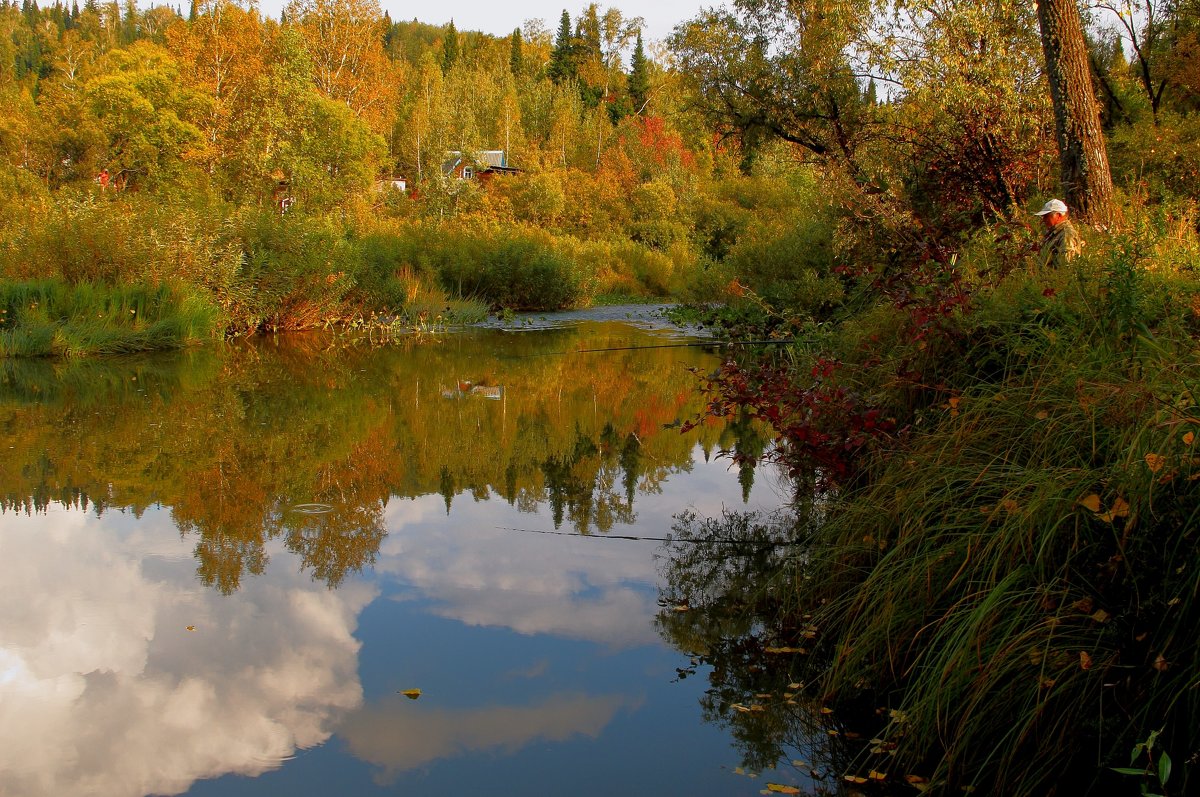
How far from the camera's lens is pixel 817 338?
7.71 m

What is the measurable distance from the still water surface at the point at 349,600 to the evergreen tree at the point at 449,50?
8651 cm

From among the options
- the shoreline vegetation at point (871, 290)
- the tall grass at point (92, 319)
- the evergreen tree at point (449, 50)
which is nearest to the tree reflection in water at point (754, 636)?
the shoreline vegetation at point (871, 290)

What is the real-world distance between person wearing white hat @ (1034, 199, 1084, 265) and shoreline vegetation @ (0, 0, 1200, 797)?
17 cm

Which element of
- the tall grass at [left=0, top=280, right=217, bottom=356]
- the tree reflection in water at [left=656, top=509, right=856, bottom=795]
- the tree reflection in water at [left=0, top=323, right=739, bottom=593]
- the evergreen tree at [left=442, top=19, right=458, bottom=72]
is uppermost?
the evergreen tree at [left=442, top=19, right=458, bottom=72]

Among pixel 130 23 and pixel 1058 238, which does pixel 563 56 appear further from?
pixel 1058 238

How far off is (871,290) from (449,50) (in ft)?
315

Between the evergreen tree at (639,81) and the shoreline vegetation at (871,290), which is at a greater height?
the evergreen tree at (639,81)

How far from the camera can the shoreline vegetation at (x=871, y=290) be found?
366 centimetres

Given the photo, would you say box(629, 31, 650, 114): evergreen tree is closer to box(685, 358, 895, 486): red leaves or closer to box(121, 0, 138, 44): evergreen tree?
box(121, 0, 138, 44): evergreen tree

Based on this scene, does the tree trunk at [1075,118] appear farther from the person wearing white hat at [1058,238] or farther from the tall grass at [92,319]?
the tall grass at [92,319]

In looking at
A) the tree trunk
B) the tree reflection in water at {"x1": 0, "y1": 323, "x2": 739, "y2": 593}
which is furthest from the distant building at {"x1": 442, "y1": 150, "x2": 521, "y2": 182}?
the tree trunk

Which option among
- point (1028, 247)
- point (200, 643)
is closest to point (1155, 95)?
point (1028, 247)

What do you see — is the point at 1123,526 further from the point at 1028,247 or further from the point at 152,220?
the point at 152,220

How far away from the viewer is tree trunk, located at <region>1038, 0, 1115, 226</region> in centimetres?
1040
